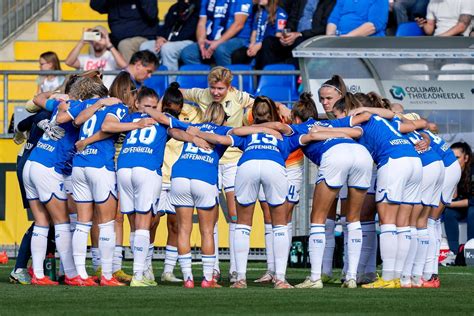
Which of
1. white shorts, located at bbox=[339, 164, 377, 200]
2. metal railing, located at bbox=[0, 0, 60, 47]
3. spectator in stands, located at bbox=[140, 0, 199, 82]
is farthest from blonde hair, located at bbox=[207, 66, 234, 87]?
metal railing, located at bbox=[0, 0, 60, 47]

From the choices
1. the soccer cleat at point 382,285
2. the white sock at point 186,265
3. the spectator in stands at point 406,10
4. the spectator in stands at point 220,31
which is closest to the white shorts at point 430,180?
the soccer cleat at point 382,285

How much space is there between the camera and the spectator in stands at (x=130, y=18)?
20.8 metres

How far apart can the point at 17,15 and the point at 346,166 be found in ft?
37.6

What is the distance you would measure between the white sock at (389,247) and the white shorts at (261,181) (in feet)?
3.48

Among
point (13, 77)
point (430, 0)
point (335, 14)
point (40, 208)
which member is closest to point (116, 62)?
point (13, 77)

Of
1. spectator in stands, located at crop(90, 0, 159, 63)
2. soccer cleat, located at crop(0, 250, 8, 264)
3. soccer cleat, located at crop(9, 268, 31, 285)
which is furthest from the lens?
spectator in stands, located at crop(90, 0, 159, 63)

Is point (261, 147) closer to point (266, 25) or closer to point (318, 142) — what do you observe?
point (318, 142)

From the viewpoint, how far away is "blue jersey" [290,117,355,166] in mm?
12359

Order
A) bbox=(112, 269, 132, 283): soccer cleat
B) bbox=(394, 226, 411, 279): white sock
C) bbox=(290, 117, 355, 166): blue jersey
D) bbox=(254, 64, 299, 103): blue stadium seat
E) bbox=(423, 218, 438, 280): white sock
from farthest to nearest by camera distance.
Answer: bbox=(254, 64, 299, 103): blue stadium seat < bbox=(423, 218, 438, 280): white sock < bbox=(112, 269, 132, 283): soccer cleat < bbox=(394, 226, 411, 279): white sock < bbox=(290, 117, 355, 166): blue jersey

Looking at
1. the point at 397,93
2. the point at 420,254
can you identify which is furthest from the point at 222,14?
the point at 420,254

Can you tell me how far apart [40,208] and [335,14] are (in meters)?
8.07

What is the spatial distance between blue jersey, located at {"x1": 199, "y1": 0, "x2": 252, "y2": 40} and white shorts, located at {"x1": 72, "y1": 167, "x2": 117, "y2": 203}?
8.07 meters

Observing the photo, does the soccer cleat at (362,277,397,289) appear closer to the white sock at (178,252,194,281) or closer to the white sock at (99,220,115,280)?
the white sock at (178,252,194,281)

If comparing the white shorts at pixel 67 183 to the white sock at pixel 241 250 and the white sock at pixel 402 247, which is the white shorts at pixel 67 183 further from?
the white sock at pixel 402 247
